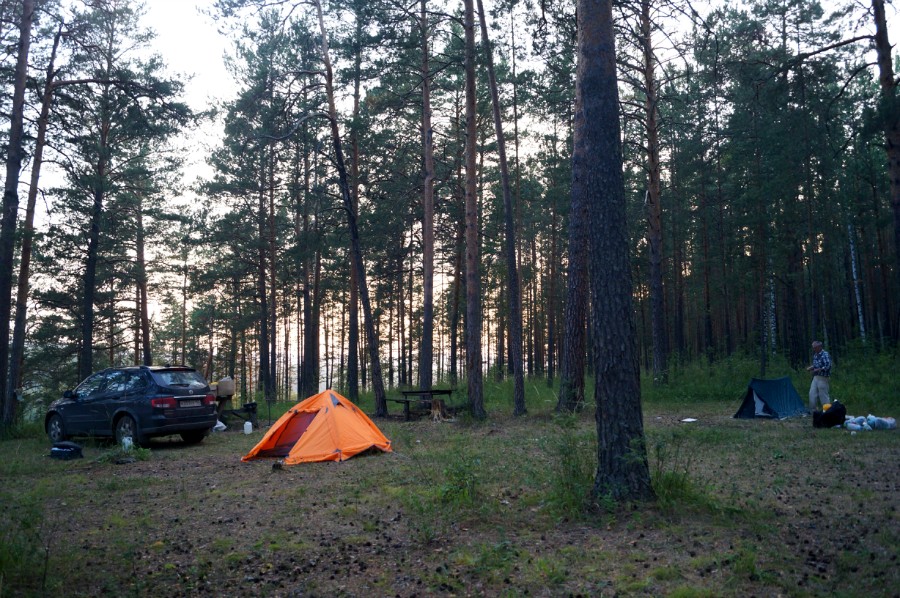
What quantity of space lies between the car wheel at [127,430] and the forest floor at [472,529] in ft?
8.73

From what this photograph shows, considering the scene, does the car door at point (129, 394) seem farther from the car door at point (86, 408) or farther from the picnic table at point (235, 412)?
the picnic table at point (235, 412)

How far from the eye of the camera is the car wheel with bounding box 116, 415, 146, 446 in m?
12.5

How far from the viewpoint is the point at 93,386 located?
13414 millimetres

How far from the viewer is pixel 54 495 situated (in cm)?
798

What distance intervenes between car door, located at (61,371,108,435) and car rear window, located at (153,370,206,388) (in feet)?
4.69

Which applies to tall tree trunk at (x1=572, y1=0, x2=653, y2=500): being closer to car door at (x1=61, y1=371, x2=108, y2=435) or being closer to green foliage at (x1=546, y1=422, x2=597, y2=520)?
green foliage at (x1=546, y1=422, x2=597, y2=520)

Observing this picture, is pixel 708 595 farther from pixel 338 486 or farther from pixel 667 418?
pixel 667 418

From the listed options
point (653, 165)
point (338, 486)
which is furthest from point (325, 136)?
point (338, 486)

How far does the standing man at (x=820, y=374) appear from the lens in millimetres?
13430

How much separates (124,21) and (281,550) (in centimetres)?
1858

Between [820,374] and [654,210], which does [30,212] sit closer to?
[654,210]

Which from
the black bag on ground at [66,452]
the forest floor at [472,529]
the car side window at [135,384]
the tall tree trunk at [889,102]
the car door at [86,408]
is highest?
the tall tree trunk at [889,102]

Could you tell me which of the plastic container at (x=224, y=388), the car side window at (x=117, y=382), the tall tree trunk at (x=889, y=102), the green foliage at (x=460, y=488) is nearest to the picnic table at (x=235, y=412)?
the plastic container at (x=224, y=388)

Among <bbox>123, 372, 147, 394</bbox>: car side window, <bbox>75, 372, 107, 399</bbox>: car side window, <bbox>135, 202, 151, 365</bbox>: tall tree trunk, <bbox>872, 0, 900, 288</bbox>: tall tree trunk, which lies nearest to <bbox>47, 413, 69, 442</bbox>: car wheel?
<bbox>75, 372, 107, 399</bbox>: car side window
